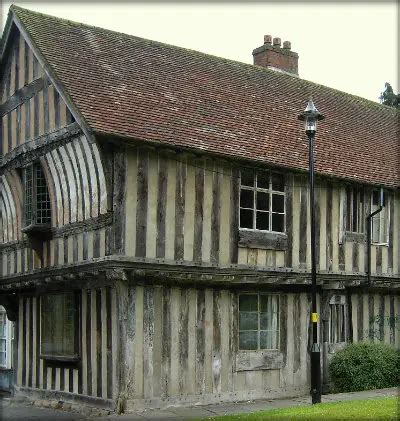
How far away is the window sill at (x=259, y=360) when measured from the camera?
15.7 meters

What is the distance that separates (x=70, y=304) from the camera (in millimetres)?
15945

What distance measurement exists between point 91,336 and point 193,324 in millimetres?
2002

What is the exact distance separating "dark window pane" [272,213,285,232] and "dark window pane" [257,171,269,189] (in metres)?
0.65

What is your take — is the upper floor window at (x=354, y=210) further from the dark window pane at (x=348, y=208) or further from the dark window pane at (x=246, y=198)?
the dark window pane at (x=246, y=198)

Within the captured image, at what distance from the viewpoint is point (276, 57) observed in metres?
23.5

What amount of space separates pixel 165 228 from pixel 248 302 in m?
2.73

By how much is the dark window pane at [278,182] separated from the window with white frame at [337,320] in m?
3.01

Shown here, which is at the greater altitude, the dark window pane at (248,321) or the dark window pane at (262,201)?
the dark window pane at (262,201)

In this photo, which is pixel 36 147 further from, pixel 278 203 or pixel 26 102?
pixel 278 203

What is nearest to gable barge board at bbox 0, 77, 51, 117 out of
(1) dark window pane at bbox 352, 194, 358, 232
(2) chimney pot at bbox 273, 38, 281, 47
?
(1) dark window pane at bbox 352, 194, 358, 232

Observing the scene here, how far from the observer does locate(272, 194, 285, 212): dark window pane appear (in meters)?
16.4

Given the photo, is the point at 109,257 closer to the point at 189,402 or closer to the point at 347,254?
the point at 189,402

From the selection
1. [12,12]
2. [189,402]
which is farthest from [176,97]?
[189,402]

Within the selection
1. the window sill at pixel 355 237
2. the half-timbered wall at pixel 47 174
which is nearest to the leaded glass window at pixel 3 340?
the half-timbered wall at pixel 47 174
